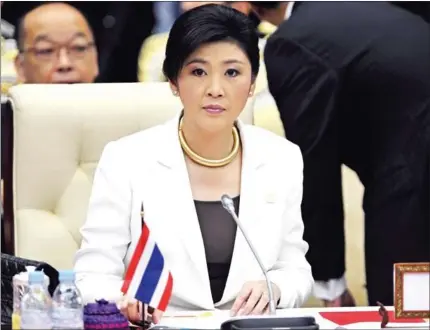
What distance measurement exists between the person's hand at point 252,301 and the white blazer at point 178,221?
126 millimetres

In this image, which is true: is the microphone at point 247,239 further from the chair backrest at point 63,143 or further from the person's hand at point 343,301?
the person's hand at point 343,301

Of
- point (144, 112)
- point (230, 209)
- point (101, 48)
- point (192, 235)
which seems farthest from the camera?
point (101, 48)

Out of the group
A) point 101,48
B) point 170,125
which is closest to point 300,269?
point 170,125

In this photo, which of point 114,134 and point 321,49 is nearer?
point 114,134

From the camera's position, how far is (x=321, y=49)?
319cm

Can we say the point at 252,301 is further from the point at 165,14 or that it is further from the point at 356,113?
the point at 165,14

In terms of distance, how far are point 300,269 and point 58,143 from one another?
0.86 m

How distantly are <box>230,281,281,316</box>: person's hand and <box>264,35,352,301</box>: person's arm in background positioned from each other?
3.02ft

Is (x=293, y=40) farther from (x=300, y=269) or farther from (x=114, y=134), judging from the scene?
(x=300, y=269)

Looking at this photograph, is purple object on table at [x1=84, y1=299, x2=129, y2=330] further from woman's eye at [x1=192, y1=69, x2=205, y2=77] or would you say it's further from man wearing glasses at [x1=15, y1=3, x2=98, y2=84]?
man wearing glasses at [x1=15, y1=3, x2=98, y2=84]

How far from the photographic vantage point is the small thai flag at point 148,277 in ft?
6.64

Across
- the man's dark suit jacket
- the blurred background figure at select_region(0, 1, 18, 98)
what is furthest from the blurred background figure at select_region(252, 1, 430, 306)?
the blurred background figure at select_region(0, 1, 18, 98)

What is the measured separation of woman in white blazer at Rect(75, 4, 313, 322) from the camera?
2.55 m

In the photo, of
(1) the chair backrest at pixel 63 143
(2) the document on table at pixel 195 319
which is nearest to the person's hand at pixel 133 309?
(2) the document on table at pixel 195 319
